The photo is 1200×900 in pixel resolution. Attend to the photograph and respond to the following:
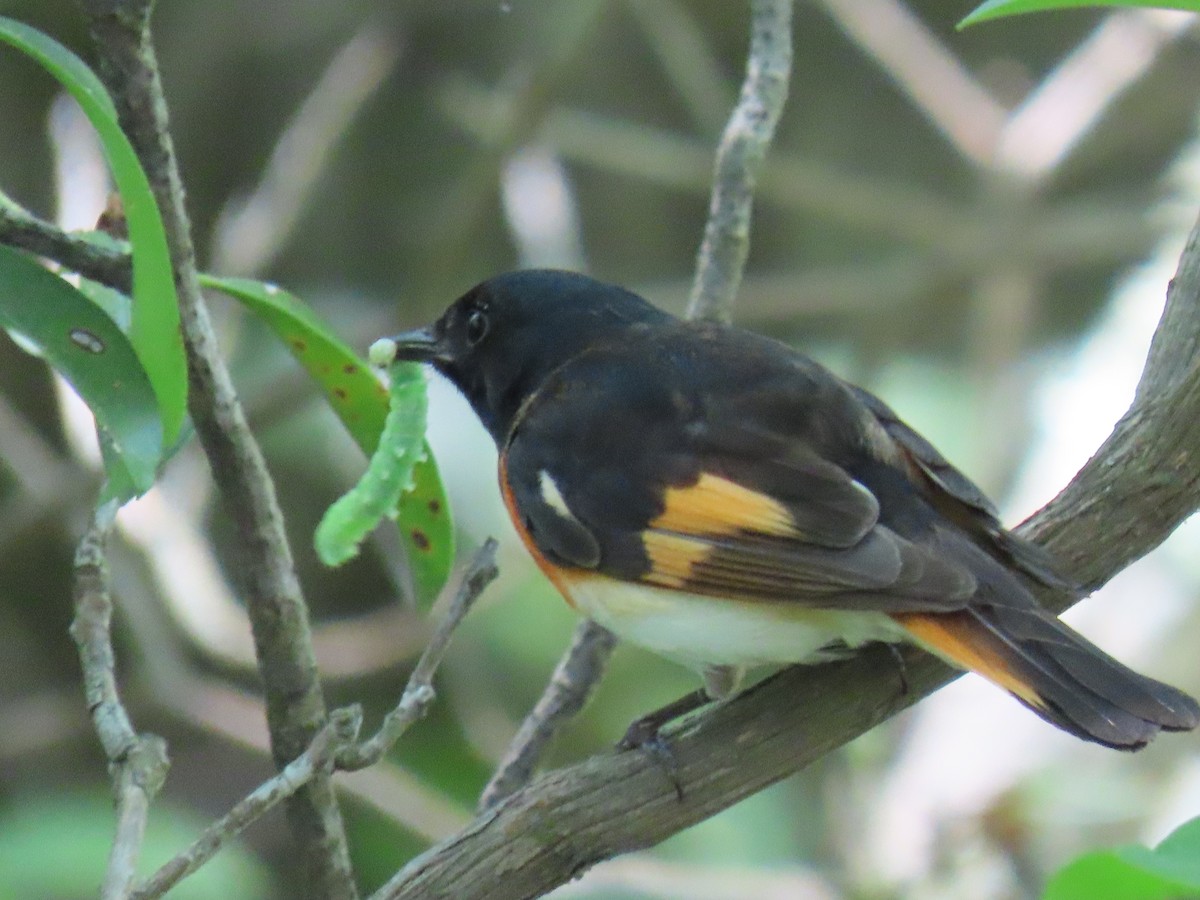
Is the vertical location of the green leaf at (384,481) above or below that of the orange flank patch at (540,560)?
above

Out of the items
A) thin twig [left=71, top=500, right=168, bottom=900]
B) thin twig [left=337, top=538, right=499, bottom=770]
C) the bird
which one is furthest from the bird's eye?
thin twig [left=337, top=538, right=499, bottom=770]

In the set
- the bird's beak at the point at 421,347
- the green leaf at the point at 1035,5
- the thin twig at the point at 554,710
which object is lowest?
the thin twig at the point at 554,710

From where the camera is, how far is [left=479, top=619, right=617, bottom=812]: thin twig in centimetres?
247

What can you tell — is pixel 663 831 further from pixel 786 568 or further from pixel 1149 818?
pixel 1149 818

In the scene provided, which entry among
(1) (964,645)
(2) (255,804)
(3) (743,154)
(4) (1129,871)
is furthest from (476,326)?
(4) (1129,871)

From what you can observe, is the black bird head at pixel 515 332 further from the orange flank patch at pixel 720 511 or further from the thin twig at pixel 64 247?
the thin twig at pixel 64 247

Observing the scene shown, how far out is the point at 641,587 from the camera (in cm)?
231

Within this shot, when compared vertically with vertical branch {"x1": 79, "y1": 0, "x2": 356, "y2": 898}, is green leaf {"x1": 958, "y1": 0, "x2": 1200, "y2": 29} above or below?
above

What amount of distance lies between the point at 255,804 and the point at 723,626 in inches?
32.6

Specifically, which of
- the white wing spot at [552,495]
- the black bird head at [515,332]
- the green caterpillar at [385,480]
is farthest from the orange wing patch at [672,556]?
the black bird head at [515,332]

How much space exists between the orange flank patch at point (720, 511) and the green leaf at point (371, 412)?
13.6 inches

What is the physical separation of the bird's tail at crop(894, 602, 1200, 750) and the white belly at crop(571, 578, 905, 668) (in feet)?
0.36

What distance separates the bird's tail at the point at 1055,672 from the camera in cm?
187

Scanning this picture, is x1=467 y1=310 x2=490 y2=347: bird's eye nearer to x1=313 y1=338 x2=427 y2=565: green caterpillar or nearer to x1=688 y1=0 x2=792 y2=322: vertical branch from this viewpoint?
x1=688 y1=0 x2=792 y2=322: vertical branch
